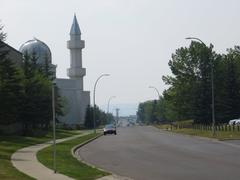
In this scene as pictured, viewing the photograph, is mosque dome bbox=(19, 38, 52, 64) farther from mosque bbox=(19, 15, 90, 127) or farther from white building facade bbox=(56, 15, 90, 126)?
white building facade bbox=(56, 15, 90, 126)

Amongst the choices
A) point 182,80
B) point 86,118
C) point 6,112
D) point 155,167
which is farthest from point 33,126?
point 86,118

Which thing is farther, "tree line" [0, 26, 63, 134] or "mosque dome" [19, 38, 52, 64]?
"mosque dome" [19, 38, 52, 64]

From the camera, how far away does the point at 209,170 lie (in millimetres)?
20656

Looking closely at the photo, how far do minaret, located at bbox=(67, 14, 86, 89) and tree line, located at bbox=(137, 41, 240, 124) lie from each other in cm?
3970

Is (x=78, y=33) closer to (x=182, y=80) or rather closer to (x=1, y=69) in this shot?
(x=182, y=80)

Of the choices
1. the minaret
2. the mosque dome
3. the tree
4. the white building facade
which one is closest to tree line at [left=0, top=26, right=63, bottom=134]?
the tree

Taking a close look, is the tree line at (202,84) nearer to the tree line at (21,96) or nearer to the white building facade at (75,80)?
the tree line at (21,96)

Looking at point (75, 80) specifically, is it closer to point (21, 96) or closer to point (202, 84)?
point (202, 84)

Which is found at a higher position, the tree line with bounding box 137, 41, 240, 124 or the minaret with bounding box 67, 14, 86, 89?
the minaret with bounding box 67, 14, 86, 89

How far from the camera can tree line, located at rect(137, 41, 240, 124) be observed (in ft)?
317

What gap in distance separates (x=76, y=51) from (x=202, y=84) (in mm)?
54770

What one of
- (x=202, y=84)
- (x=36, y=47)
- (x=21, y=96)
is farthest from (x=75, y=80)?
(x=21, y=96)

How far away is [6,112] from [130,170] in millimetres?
24808

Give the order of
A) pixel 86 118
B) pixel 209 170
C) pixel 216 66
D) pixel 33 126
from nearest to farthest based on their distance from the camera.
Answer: pixel 209 170, pixel 33 126, pixel 216 66, pixel 86 118
